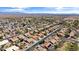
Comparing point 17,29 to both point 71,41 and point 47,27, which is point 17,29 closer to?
point 47,27

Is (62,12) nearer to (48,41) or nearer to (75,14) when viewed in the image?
(75,14)
